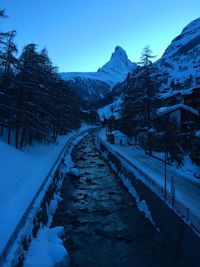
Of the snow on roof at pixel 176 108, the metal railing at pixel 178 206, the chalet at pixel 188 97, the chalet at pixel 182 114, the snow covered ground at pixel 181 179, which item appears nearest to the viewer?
the metal railing at pixel 178 206

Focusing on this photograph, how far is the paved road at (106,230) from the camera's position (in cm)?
1365

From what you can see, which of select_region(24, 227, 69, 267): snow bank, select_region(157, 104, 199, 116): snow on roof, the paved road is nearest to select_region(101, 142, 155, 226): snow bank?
the paved road

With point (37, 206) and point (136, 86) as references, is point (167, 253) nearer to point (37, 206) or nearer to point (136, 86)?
point (37, 206)

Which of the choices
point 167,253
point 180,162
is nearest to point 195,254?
point 167,253

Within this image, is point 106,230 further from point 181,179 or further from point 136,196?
point 181,179

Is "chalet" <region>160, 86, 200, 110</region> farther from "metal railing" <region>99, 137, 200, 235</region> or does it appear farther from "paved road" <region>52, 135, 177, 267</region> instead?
"metal railing" <region>99, 137, 200, 235</region>

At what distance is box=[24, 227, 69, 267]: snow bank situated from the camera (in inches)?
460

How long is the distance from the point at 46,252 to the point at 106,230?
209 inches

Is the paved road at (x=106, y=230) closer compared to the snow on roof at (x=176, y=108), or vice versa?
the paved road at (x=106, y=230)

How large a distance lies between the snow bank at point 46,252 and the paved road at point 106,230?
0.98 metres

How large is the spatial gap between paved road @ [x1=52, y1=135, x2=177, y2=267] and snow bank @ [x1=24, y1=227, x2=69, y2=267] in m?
0.98

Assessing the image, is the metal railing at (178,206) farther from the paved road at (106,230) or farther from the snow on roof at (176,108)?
the snow on roof at (176,108)

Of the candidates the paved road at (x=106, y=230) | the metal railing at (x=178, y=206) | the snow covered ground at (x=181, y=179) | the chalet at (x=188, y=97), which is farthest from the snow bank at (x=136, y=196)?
the chalet at (x=188, y=97)

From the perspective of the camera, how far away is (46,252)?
12.6 meters
